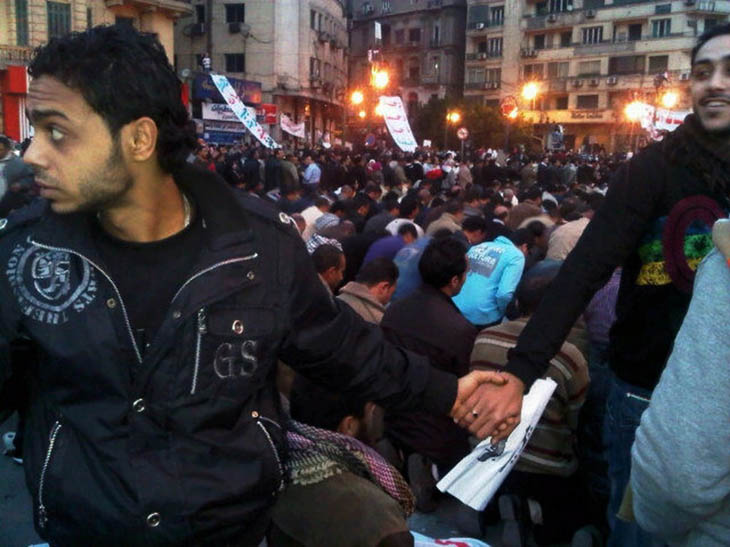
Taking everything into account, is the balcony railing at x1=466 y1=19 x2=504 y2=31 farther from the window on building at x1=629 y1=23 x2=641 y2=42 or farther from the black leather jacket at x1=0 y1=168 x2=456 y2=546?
the black leather jacket at x1=0 y1=168 x2=456 y2=546

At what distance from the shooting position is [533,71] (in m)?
60.6

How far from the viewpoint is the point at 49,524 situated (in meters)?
1.89

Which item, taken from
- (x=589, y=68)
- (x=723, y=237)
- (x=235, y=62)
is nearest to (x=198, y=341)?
(x=723, y=237)

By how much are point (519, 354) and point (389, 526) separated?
27.7 inches

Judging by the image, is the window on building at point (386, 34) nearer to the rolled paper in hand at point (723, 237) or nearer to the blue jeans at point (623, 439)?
the blue jeans at point (623, 439)

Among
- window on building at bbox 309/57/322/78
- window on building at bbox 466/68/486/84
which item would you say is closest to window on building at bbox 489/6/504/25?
window on building at bbox 466/68/486/84

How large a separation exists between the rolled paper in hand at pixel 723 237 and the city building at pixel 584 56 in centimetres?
5424

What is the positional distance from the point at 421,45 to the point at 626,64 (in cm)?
1968

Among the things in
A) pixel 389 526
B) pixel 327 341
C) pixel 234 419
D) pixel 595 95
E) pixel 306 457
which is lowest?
pixel 389 526

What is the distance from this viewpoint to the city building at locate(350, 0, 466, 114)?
66.8 m

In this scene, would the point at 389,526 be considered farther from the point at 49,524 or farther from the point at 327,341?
the point at 49,524

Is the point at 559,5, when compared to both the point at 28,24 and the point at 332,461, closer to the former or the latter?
the point at 28,24

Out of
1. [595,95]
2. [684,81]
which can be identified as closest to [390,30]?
[595,95]

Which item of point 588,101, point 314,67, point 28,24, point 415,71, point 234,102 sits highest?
point 415,71
